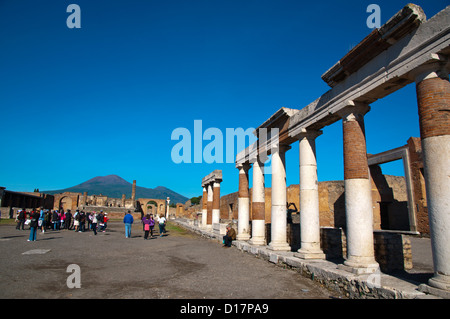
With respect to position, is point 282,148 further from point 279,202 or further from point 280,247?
point 280,247

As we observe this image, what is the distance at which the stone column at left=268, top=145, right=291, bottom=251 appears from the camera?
10.6m

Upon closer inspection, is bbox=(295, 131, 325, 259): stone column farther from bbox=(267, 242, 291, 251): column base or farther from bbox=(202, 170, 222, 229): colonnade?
bbox=(202, 170, 222, 229): colonnade

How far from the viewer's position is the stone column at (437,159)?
15.3 feet

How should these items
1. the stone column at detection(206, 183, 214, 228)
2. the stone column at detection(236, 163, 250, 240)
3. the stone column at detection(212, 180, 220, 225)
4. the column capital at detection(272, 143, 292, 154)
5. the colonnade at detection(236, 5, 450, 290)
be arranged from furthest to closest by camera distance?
the stone column at detection(206, 183, 214, 228), the stone column at detection(212, 180, 220, 225), the stone column at detection(236, 163, 250, 240), the column capital at detection(272, 143, 292, 154), the colonnade at detection(236, 5, 450, 290)

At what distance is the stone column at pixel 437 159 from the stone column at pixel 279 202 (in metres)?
6.07

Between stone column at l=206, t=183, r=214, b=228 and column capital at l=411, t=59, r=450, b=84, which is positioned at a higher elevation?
column capital at l=411, t=59, r=450, b=84

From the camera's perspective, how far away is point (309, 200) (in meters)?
8.96

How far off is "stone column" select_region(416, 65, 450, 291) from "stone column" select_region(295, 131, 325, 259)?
384cm

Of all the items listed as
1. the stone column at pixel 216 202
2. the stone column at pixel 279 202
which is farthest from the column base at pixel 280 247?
the stone column at pixel 216 202

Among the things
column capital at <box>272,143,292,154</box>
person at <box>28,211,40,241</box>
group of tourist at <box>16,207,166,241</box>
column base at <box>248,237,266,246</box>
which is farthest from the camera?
group of tourist at <box>16,207,166,241</box>

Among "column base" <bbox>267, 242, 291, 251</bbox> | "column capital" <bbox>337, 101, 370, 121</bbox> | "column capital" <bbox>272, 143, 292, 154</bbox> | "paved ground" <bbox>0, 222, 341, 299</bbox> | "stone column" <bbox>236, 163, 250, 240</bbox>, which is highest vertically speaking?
"column capital" <bbox>337, 101, 370, 121</bbox>

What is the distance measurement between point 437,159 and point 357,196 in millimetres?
2148

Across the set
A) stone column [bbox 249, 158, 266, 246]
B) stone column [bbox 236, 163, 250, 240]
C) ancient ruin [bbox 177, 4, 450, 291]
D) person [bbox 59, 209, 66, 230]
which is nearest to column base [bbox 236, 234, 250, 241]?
stone column [bbox 236, 163, 250, 240]

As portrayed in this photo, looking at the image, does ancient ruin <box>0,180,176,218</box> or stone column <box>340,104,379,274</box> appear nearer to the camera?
stone column <box>340,104,379,274</box>
